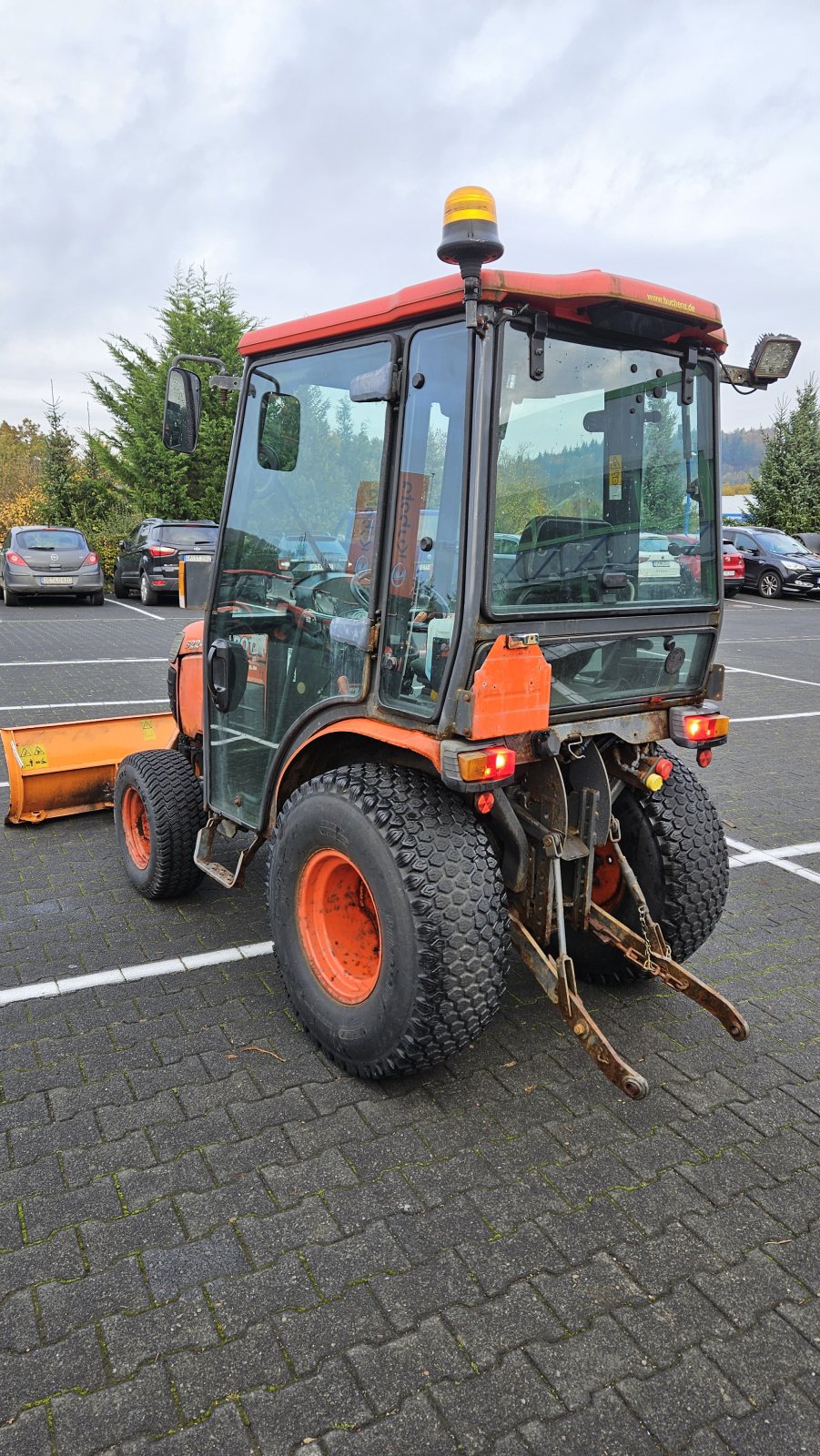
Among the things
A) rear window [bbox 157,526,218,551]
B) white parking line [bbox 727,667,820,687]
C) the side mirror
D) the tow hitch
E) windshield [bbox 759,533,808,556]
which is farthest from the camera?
windshield [bbox 759,533,808,556]

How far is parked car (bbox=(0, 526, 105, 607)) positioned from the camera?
17078 mm

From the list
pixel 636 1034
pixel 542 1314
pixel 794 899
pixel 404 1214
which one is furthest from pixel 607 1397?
pixel 794 899

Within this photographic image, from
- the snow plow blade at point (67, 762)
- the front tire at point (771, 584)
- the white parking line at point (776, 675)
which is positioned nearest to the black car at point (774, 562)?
the front tire at point (771, 584)

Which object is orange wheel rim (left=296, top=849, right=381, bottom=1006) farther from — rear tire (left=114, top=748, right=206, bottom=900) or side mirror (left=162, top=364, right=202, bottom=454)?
side mirror (left=162, top=364, right=202, bottom=454)

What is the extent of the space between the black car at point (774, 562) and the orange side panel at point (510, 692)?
21340mm

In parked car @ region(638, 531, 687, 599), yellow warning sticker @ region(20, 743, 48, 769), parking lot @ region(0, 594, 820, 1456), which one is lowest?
parking lot @ region(0, 594, 820, 1456)

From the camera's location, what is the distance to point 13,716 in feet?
27.4

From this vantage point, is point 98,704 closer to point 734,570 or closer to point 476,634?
point 476,634

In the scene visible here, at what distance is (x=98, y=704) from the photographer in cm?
891

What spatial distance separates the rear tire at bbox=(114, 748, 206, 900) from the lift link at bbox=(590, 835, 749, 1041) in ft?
6.21

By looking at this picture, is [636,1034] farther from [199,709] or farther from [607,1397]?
[199,709]

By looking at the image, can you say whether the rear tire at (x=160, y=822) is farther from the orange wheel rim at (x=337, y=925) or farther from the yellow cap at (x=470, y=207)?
the yellow cap at (x=470, y=207)

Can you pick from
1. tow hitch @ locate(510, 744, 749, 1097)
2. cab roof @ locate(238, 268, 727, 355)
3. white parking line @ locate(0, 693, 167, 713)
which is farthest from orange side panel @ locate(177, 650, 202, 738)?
white parking line @ locate(0, 693, 167, 713)

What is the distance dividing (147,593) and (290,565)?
14884 mm
